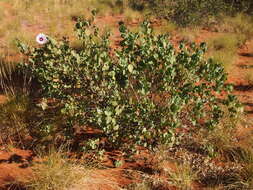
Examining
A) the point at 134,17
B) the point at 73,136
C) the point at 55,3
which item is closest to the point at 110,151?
the point at 73,136

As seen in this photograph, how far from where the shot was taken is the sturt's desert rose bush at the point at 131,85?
299 cm

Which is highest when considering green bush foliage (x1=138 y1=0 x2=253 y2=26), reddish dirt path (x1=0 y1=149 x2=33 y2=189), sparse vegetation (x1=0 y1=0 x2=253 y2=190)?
green bush foliage (x1=138 y1=0 x2=253 y2=26)

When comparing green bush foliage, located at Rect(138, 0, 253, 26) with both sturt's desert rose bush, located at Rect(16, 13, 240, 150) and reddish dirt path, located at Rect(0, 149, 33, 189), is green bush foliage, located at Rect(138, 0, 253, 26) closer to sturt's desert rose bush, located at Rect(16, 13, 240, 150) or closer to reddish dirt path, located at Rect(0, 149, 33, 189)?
sturt's desert rose bush, located at Rect(16, 13, 240, 150)

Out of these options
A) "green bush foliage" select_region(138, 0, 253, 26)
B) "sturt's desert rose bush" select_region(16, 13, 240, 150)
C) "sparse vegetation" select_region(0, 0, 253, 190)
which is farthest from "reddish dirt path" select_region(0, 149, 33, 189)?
"green bush foliage" select_region(138, 0, 253, 26)

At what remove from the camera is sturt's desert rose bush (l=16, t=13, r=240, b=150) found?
299 cm

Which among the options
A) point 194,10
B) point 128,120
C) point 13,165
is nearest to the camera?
point 128,120

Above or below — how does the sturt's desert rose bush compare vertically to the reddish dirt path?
above

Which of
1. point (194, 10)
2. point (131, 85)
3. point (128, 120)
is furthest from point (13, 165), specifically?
point (194, 10)

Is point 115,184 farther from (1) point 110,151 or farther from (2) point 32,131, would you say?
(2) point 32,131

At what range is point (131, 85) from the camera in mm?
3277

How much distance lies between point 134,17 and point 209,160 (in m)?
6.74

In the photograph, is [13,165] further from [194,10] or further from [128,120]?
[194,10]

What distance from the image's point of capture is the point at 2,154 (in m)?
3.60

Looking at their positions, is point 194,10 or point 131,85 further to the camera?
point 194,10
